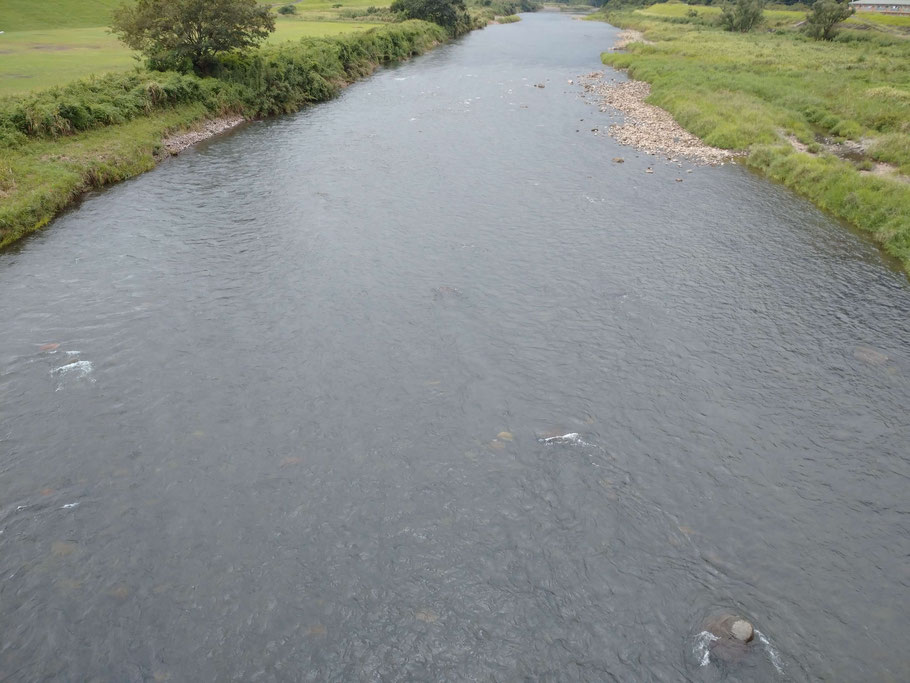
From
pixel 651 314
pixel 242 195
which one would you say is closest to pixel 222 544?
pixel 651 314

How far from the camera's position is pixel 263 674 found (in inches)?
420

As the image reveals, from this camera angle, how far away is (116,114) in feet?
115

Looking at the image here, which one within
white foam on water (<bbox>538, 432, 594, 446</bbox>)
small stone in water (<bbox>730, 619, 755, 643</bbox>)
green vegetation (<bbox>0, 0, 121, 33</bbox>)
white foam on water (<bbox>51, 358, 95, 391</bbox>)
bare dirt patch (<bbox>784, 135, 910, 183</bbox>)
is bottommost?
small stone in water (<bbox>730, 619, 755, 643</bbox>)

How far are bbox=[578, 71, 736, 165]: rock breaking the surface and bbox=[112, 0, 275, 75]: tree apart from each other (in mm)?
30916

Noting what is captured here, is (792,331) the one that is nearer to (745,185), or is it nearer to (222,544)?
(745,185)

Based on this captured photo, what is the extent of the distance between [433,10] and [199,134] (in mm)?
68572

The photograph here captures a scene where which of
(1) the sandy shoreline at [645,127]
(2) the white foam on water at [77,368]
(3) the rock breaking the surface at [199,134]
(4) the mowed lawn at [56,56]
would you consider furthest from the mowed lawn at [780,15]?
(2) the white foam on water at [77,368]

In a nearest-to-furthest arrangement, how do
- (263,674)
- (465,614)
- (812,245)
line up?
1. (263,674)
2. (465,614)
3. (812,245)

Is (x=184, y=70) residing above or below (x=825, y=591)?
above

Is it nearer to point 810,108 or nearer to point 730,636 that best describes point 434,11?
point 810,108

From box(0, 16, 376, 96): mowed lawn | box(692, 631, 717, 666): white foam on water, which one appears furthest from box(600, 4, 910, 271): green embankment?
box(0, 16, 376, 96): mowed lawn

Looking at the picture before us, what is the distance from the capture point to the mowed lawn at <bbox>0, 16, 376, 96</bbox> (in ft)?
127

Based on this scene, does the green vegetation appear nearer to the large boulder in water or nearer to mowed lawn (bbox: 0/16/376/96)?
mowed lawn (bbox: 0/16/376/96)

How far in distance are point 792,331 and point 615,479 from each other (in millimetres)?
10710
